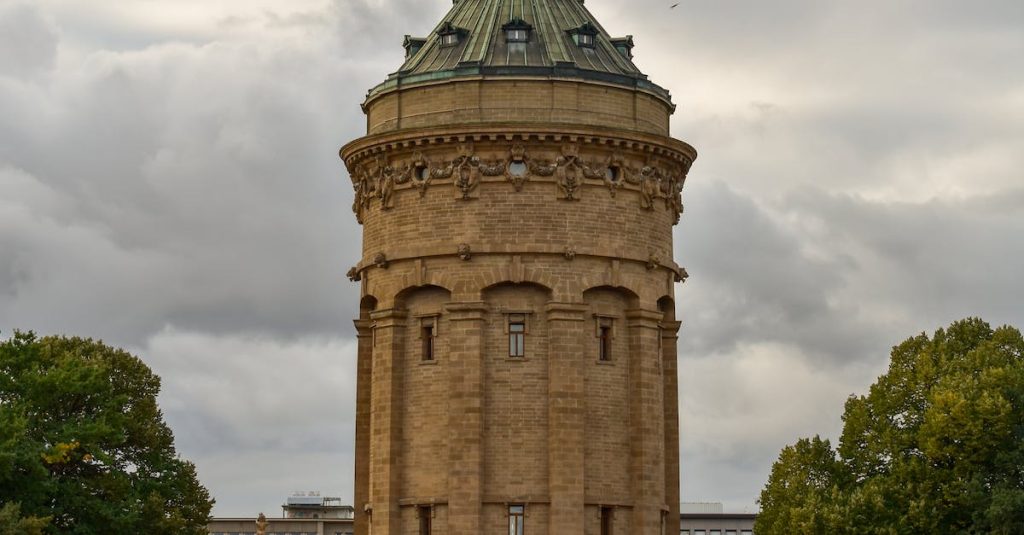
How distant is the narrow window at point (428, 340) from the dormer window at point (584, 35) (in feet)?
39.3

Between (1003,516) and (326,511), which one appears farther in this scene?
(326,511)

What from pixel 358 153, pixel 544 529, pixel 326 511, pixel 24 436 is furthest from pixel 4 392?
pixel 326 511

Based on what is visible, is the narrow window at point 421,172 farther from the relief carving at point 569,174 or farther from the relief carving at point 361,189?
the relief carving at point 569,174

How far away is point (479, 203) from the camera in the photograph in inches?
2721

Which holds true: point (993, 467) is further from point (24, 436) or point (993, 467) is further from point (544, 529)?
point (24, 436)

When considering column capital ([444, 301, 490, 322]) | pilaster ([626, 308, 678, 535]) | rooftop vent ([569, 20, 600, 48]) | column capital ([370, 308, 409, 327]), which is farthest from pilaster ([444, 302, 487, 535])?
rooftop vent ([569, 20, 600, 48])

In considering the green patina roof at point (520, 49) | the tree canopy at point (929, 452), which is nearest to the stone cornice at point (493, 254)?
the green patina roof at point (520, 49)

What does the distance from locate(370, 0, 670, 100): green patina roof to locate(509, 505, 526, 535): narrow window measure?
15277 mm

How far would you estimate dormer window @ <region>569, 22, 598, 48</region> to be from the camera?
72875 millimetres

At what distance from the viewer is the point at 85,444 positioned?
249 feet

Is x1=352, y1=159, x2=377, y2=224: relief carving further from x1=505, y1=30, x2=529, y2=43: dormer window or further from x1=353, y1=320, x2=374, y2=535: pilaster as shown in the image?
x1=505, y1=30, x2=529, y2=43: dormer window

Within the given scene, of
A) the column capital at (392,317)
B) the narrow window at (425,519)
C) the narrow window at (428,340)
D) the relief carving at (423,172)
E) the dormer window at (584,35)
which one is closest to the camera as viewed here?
the narrow window at (425,519)

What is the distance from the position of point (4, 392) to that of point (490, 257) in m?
21.1

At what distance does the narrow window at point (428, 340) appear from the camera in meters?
69.8
